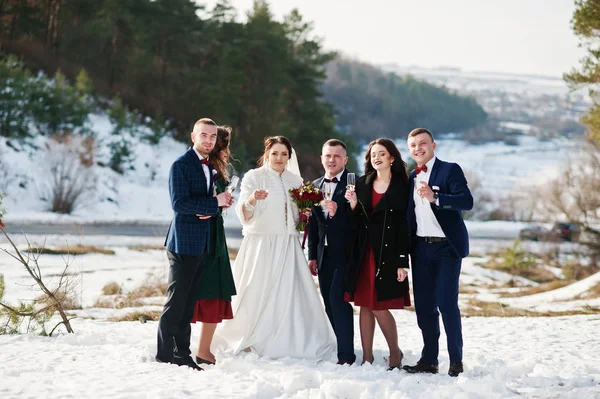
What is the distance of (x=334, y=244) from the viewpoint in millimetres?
6750

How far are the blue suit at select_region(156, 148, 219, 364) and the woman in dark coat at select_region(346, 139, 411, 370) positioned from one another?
4.38ft

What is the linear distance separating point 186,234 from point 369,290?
176 cm

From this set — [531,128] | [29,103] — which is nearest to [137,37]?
[29,103]

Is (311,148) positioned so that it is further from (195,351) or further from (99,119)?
(195,351)

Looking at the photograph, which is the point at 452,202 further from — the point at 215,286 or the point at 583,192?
the point at 583,192

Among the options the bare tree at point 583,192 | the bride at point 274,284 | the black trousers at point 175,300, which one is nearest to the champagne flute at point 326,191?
the bride at point 274,284

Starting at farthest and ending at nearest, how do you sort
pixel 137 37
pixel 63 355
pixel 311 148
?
pixel 311 148
pixel 137 37
pixel 63 355

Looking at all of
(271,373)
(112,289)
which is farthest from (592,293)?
(271,373)

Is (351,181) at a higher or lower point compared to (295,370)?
higher

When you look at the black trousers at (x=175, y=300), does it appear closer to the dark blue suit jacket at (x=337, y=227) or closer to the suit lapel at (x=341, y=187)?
the dark blue suit jacket at (x=337, y=227)

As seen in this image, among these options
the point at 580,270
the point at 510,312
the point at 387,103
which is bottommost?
the point at 580,270

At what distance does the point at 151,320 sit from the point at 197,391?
430 cm

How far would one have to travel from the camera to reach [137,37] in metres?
37.2

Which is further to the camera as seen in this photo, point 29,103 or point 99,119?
point 99,119
